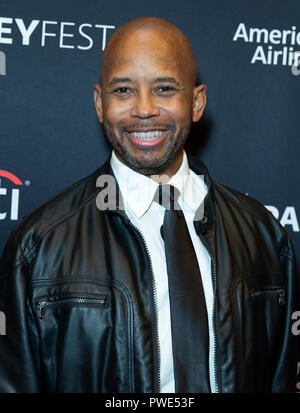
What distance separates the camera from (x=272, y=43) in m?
1.95

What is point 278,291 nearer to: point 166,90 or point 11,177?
point 166,90

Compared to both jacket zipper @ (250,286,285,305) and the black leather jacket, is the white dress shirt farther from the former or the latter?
jacket zipper @ (250,286,285,305)

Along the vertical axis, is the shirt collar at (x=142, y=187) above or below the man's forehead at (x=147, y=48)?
below

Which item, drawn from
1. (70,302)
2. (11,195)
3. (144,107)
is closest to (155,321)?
(70,302)

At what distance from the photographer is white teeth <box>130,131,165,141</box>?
4.50ft

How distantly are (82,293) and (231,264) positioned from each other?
→ 40 centimetres

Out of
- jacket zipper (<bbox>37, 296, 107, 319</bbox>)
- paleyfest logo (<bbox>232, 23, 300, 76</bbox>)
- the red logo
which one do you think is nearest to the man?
jacket zipper (<bbox>37, 296, 107, 319</bbox>)

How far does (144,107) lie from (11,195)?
0.76 metres

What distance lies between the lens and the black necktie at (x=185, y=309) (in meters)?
1.25

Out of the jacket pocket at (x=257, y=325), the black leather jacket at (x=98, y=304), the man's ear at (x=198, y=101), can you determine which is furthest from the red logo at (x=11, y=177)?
the jacket pocket at (x=257, y=325)

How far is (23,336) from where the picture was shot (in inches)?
51.1

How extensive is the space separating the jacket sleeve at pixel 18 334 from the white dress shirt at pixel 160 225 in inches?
12.2

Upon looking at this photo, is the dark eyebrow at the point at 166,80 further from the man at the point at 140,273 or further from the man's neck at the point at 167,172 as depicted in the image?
the man's neck at the point at 167,172
